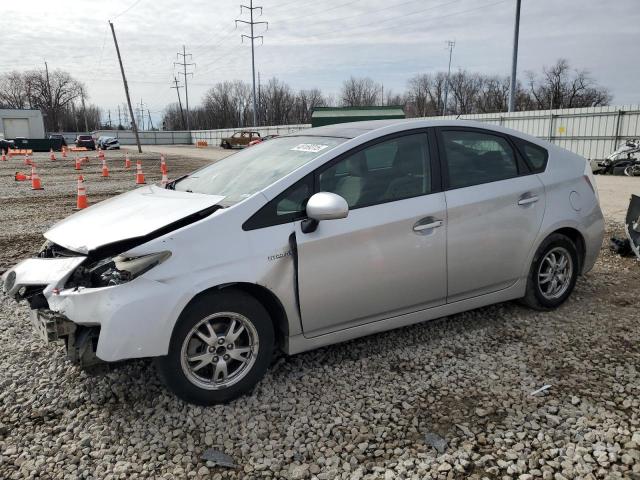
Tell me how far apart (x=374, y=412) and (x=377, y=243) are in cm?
106

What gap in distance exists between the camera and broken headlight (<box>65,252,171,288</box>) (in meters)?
2.77

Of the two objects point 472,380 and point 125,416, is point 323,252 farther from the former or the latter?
point 125,416

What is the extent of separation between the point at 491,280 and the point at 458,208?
0.70 meters

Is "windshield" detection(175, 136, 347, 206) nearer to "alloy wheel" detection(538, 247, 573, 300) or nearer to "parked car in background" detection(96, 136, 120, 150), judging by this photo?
"alloy wheel" detection(538, 247, 573, 300)

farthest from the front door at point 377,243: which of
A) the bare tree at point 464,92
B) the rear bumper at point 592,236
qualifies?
the bare tree at point 464,92

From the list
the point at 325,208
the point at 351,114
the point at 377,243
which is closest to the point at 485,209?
the point at 377,243

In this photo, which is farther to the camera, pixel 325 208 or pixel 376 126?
A: pixel 376 126

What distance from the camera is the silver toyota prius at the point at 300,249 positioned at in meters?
2.82

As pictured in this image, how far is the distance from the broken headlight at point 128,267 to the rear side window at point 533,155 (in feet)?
9.96

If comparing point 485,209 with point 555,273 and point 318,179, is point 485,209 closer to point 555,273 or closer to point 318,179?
point 555,273

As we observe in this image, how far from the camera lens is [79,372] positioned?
351 cm

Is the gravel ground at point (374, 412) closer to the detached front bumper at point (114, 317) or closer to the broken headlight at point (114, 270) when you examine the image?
the detached front bumper at point (114, 317)

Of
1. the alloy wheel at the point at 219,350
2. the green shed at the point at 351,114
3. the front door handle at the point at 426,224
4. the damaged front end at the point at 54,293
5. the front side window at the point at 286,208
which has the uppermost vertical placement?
the green shed at the point at 351,114

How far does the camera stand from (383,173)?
3.56 metres
